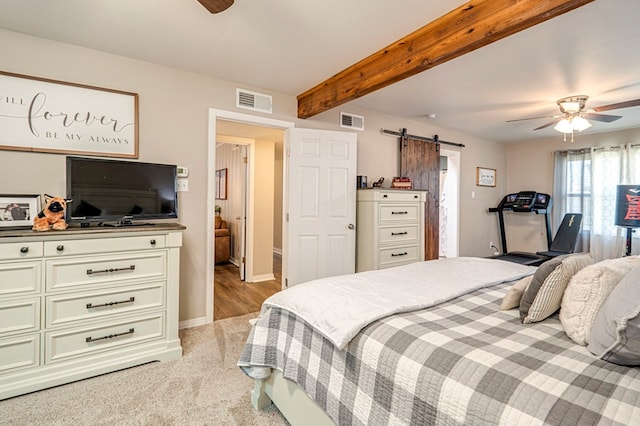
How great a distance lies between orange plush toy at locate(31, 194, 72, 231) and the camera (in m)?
1.95

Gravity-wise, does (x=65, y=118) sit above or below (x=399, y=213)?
above

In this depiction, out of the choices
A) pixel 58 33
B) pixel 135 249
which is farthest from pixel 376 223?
pixel 58 33

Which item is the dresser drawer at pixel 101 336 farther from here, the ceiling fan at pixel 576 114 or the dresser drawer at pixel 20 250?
the ceiling fan at pixel 576 114

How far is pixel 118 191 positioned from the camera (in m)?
Result: 2.36

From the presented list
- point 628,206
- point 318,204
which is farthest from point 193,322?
point 628,206

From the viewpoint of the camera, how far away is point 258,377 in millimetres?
1676

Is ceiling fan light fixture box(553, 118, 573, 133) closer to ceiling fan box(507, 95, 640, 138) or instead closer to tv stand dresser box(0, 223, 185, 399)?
ceiling fan box(507, 95, 640, 138)

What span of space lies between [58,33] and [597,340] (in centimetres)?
351

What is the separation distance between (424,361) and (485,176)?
5.52m

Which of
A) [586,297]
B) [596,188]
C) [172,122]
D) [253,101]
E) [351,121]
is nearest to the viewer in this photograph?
[586,297]

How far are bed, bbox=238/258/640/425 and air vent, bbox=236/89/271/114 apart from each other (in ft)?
7.06

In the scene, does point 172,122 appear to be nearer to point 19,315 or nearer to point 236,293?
point 19,315

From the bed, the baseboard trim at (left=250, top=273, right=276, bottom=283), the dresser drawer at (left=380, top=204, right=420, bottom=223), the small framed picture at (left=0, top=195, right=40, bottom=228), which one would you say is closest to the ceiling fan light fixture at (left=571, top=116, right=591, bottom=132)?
the dresser drawer at (left=380, top=204, right=420, bottom=223)

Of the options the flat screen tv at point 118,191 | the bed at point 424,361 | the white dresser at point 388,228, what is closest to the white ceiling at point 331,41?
the flat screen tv at point 118,191
